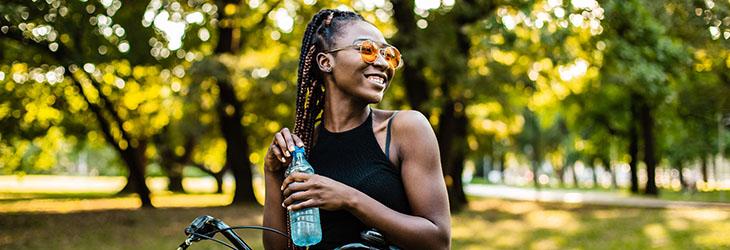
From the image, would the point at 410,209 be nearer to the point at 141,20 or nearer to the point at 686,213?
the point at 141,20

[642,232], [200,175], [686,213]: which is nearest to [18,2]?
[642,232]

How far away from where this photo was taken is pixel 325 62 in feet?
7.80

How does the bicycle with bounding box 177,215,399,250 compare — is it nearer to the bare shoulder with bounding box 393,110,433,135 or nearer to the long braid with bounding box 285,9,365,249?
the long braid with bounding box 285,9,365,249

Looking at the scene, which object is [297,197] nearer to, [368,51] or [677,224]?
[368,51]

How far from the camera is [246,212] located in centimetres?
2444

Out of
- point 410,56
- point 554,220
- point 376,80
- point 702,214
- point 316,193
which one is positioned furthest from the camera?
point 702,214

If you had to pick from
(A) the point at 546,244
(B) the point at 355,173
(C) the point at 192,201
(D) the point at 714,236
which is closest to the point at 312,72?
(B) the point at 355,173

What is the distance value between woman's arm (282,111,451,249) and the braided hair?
349mm

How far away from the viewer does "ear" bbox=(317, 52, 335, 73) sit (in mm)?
2355

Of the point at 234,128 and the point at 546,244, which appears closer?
the point at 546,244

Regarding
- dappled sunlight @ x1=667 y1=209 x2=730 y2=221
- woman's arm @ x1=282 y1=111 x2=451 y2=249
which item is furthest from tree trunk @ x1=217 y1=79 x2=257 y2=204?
woman's arm @ x1=282 y1=111 x2=451 y2=249

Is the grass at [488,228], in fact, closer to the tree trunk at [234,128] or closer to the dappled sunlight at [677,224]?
the dappled sunlight at [677,224]

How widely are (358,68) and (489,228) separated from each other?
56.2 ft

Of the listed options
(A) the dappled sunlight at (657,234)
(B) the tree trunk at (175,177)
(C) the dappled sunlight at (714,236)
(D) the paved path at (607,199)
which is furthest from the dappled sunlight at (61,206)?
(C) the dappled sunlight at (714,236)
